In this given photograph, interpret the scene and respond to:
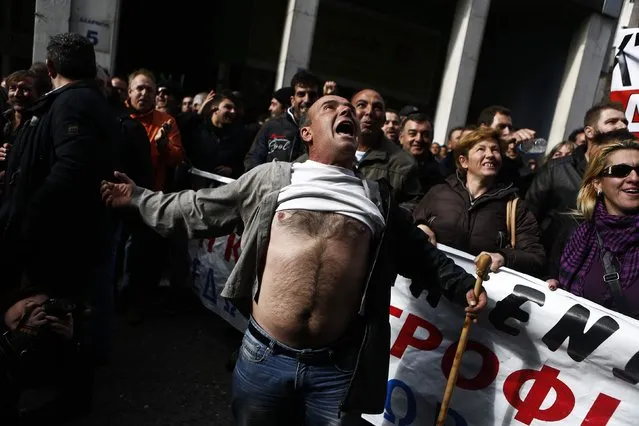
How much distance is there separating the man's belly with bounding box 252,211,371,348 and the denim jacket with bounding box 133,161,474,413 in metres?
0.07

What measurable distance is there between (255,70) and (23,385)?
10.5 m

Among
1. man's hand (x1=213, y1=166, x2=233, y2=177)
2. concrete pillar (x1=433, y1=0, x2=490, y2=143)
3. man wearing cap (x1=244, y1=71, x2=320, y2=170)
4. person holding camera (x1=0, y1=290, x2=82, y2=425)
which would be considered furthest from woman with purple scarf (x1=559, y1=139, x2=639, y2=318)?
concrete pillar (x1=433, y1=0, x2=490, y2=143)

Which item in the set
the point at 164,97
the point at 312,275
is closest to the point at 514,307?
the point at 312,275

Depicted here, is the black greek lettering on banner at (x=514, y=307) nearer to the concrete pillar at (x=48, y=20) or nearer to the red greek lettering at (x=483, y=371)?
the red greek lettering at (x=483, y=371)

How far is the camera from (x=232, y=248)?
4160mm

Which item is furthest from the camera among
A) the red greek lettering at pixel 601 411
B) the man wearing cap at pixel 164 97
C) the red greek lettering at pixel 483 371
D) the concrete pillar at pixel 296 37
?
the concrete pillar at pixel 296 37

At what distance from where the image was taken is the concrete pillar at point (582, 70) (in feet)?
41.6

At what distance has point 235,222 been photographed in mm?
2363

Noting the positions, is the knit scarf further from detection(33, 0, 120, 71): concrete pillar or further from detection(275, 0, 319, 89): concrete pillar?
detection(275, 0, 319, 89): concrete pillar

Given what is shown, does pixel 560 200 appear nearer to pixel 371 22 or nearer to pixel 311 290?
pixel 311 290

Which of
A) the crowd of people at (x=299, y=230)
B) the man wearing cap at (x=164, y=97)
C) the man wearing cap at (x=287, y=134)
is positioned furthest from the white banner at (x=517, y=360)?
the man wearing cap at (x=164, y=97)

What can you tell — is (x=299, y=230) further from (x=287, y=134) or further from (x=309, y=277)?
(x=287, y=134)

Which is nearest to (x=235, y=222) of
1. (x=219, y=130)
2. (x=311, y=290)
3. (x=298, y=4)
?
(x=311, y=290)

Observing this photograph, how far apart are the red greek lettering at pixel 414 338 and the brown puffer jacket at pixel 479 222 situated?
55 cm
